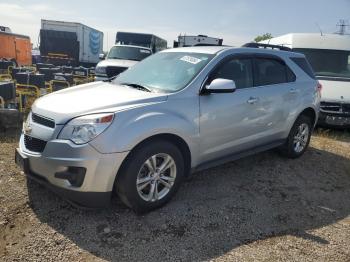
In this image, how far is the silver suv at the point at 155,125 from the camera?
342cm

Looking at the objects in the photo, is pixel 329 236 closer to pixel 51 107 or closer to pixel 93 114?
pixel 93 114

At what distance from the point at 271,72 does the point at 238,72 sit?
0.82m

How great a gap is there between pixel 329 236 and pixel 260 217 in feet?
2.30

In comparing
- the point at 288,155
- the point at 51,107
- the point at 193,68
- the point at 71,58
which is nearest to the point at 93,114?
the point at 51,107

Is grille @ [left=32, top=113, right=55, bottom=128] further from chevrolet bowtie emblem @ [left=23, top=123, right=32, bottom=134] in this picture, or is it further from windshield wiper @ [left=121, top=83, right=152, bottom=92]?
windshield wiper @ [left=121, top=83, right=152, bottom=92]

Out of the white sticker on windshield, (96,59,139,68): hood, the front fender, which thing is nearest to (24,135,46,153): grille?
the front fender

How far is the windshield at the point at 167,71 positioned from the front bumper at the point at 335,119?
488 centimetres

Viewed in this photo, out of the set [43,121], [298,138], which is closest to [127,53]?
[298,138]

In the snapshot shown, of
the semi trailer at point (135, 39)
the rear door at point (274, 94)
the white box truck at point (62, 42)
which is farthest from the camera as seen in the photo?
the white box truck at point (62, 42)

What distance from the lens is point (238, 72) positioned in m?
4.80

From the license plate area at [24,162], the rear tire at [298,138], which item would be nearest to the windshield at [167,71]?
the license plate area at [24,162]

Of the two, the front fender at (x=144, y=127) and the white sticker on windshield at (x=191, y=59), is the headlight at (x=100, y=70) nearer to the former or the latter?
the white sticker on windshield at (x=191, y=59)

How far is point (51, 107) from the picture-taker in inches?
148

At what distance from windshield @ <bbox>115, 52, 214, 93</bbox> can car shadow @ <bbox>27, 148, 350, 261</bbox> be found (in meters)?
1.30
